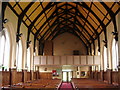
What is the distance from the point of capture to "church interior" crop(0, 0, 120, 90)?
42.4 ft

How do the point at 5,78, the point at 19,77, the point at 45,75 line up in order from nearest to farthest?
1. the point at 5,78
2. the point at 19,77
3. the point at 45,75

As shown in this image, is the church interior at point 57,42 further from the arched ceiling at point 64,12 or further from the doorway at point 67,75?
the doorway at point 67,75

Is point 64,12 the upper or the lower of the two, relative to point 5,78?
upper

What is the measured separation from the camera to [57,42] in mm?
29438

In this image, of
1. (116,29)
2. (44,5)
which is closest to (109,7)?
(116,29)

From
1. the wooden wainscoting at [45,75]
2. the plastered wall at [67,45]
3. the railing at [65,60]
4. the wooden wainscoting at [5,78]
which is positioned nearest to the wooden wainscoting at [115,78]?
the railing at [65,60]

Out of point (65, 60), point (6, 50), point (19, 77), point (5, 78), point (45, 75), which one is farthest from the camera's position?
point (45, 75)

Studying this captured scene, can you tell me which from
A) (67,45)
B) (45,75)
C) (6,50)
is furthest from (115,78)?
(67,45)

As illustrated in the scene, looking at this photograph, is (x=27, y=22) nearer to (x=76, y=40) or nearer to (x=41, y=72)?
(x=41, y=72)

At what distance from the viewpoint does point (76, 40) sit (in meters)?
29.3

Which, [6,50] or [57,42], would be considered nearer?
[6,50]

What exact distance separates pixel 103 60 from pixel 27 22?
330 inches

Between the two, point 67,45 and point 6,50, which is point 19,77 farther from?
point 67,45

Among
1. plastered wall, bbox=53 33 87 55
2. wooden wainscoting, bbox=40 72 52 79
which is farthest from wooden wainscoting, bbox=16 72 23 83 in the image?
plastered wall, bbox=53 33 87 55
